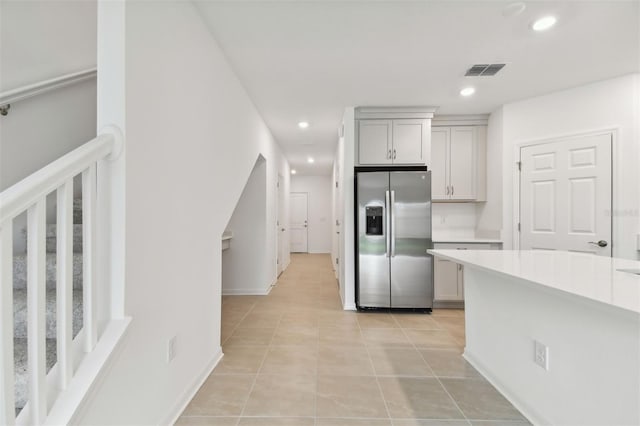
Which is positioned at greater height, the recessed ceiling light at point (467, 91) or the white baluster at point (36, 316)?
the recessed ceiling light at point (467, 91)

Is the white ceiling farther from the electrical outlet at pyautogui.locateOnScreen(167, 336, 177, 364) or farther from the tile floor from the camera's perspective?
the tile floor

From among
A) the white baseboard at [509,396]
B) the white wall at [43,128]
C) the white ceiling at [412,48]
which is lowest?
the white baseboard at [509,396]

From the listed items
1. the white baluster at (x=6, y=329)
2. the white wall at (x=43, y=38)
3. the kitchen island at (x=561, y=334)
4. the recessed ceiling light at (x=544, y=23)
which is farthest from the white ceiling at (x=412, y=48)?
the white baluster at (x=6, y=329)

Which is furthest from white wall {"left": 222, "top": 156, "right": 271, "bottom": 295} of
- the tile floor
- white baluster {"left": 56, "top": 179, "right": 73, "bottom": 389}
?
white baluster {"left": 56, "top": 179, "right": 73, "bottom": 389}

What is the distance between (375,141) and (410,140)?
17.3 inches

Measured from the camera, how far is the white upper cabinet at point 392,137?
372cm

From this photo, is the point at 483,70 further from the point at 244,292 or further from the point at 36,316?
the point at 244,292

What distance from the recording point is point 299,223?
965 centimetres

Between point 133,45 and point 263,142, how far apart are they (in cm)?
280

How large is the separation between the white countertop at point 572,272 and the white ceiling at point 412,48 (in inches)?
64.0

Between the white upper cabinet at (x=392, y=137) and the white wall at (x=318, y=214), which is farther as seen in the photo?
the white wall at (x=318, y=214)

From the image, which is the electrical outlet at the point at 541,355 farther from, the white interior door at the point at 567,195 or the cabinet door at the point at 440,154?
the cabinet door at the point at 440,154

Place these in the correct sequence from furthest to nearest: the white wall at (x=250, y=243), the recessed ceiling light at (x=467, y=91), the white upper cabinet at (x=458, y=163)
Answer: the white wall at (x=250, y=243)
the white upper cabinet at (x=458, y=163)
the recessed ceiling light at (x=467, y=91)

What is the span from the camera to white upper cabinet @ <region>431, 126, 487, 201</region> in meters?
4.00
